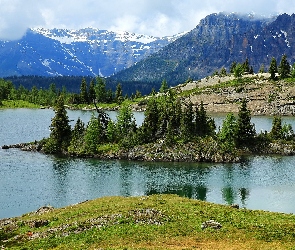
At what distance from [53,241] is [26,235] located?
5.28 meters

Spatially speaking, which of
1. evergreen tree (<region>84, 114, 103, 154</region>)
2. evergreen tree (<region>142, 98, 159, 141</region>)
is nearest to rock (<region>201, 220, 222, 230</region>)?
evergreen tree (<region>142, 98, 159, 141</region>)

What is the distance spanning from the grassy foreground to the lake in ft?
75.5

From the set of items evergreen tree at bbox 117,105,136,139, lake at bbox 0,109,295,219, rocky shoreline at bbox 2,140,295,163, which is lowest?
lake at bbox 0,109,295,219

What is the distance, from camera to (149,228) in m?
46.2

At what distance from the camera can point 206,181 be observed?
3718 inches

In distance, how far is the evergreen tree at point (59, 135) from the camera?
126875mm

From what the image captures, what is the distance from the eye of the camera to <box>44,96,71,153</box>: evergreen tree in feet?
416

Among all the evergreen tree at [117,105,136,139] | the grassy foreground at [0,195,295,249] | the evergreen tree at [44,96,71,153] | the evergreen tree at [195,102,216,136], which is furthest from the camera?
the evergreen tree at [117,105,136,139]

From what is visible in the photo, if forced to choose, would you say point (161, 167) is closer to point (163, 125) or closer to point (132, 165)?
point (132, 165)

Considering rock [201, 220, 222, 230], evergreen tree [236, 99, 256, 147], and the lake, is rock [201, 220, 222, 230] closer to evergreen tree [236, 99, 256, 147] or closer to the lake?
the lake

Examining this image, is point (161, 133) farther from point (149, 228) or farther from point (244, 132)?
point (149, 228)

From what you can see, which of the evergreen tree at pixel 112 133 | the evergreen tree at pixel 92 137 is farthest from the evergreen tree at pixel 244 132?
the evergreen tree at pixel 92 137

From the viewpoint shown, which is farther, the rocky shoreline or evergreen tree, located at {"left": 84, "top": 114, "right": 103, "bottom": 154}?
evergreen tree, located at {"left": 84, "top": 114, "right": 103, "bottom": 154}

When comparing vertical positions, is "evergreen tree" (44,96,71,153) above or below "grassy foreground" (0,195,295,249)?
above
